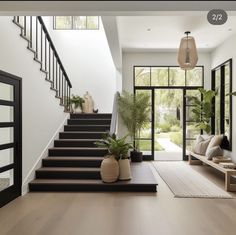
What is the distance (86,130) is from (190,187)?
3.22 metres

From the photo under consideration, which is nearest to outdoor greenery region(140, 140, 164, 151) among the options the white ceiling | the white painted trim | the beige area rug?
the beige area rug

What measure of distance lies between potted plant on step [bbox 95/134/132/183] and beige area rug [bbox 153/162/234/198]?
106 centimetres

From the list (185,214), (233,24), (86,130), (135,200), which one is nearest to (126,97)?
(86,130)

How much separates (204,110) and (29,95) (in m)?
5.34

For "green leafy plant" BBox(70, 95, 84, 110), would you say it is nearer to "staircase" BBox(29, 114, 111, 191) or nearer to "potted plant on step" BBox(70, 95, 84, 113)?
"potted plant on step" BBox(70, 95, 84, 113)

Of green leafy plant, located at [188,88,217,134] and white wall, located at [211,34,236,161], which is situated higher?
white wall, located at [211,34,236,161]

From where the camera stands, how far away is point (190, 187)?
19.4ft

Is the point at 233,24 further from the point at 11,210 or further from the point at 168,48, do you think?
the point at 11,210

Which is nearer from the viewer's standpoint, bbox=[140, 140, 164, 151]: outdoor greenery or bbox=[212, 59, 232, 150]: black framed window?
bbox=[212, 59, 232, 150]: black framed window

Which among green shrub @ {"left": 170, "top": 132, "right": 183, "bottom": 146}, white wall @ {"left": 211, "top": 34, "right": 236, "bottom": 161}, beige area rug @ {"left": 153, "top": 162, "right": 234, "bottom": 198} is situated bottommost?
beige area rug @ {"left": 153, "top": 162, "right": 234, "bottom": 198}

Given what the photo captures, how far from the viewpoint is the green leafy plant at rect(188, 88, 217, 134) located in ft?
27.8

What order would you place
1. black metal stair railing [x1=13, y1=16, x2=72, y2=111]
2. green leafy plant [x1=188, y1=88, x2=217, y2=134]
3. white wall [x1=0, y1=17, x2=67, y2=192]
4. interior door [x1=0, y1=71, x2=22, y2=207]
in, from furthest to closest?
green leafy plant [x1=188, y1=88, x2=217, y2=134] < black metal stair railing [x1=13, y1=16, x2=72, y2=111] < white wall [x1=0, y1=17, x2=67, y2=192] < interior door [x1=0, y1=71, x2=22, y2=207]

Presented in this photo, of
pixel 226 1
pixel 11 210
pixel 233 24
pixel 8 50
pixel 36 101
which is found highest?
pixel 233 24

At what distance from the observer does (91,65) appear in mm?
9898
